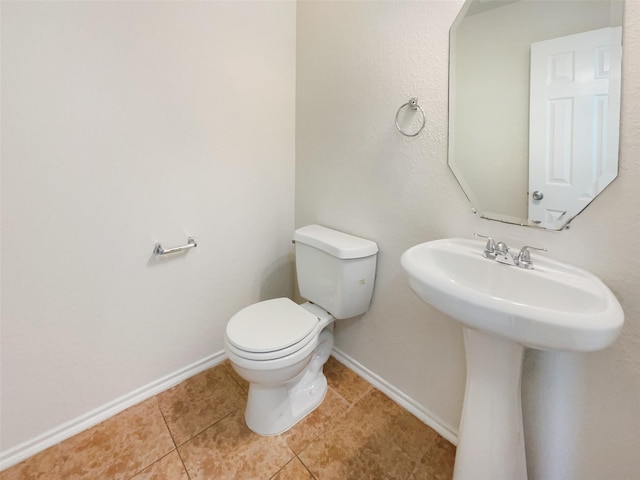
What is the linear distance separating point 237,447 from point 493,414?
97cm

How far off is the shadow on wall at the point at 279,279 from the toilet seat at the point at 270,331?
0.41 meters

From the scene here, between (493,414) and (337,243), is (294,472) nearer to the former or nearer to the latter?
(493,414)

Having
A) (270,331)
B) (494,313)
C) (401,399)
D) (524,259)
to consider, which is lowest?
(401,399)

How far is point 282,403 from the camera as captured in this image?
4.32ft

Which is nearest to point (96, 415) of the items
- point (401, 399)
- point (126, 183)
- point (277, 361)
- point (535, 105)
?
point (277, 361)

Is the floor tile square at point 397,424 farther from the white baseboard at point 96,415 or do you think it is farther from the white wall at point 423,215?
the white baseboard at point 96,415

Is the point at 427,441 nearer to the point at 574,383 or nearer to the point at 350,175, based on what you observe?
the point at 574,383

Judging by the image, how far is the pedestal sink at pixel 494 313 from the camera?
690mm

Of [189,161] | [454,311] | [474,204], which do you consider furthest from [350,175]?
[454,311]

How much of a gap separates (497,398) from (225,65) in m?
1.75

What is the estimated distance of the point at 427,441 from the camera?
1259mm

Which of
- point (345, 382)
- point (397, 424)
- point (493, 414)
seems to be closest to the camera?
point (493, 414)

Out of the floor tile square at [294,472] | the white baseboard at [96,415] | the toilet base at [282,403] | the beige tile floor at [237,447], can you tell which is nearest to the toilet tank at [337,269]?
the toilet base at [282,403]

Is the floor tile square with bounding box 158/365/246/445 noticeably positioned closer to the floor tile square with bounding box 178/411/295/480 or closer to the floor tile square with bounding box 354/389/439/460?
the floor tile square with bounding box 178/411/295/480
